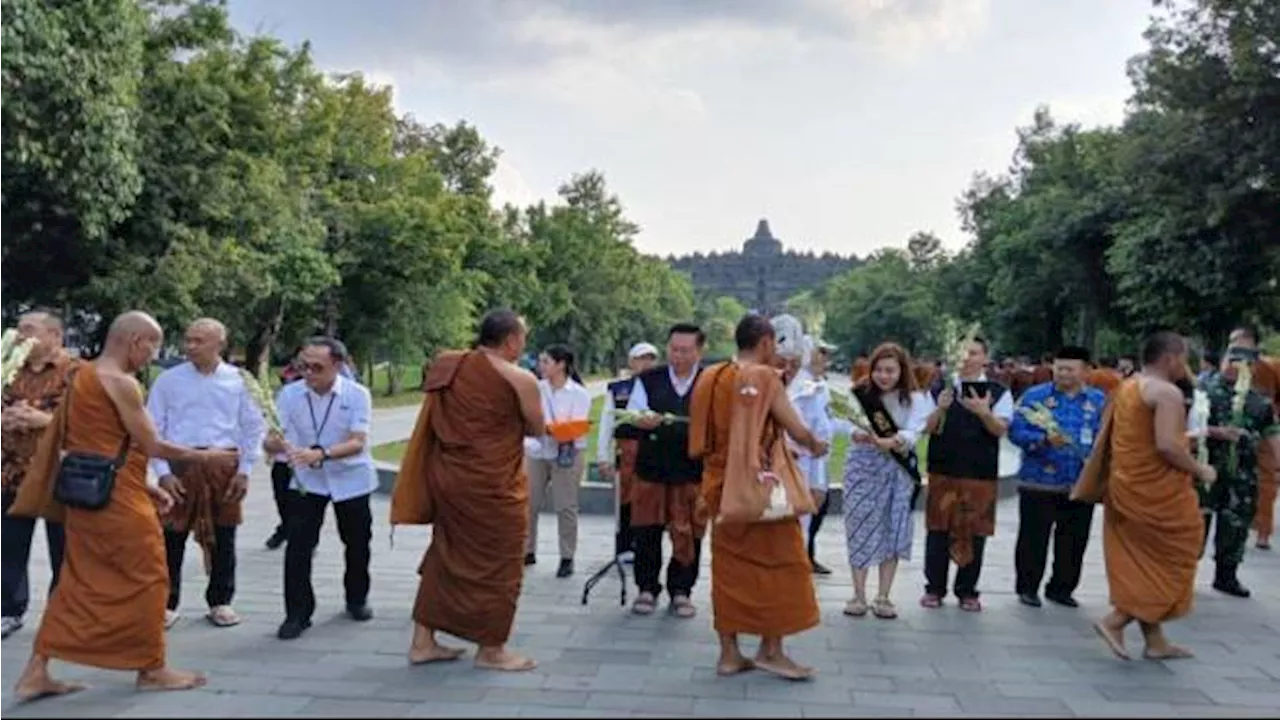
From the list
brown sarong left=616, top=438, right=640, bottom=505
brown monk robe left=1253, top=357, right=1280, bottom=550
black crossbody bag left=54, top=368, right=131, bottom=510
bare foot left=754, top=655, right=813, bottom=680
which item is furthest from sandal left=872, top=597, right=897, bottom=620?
black crossbody bag left=54, top=368, right=131, bottom=510

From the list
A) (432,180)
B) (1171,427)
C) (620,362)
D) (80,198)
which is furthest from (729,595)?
(620,362)

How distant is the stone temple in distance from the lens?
15588 centimetres

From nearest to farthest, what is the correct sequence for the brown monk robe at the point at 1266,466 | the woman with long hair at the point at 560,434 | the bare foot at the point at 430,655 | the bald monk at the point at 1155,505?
the bare foot at the point at 430,655 < the bald monk at the point at 1155,505 < the woman with long hair at the point at 560,434 < the brown monk robe at the point at 1266,466

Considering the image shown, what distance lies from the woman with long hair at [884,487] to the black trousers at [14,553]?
4.66 metres

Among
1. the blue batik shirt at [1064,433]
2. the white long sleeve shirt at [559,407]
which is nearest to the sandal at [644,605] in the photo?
the white long sleeve shirt at [559,407]

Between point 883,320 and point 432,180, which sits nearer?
point 432,180

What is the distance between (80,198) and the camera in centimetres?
1778

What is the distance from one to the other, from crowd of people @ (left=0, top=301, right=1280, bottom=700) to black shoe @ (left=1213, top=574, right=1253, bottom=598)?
21mm

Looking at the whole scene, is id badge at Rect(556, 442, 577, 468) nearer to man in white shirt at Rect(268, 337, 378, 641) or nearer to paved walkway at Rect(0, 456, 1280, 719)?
paved walkway at Rect(0, 456, 1280, 719)

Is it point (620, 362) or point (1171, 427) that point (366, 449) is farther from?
point (620, 362)

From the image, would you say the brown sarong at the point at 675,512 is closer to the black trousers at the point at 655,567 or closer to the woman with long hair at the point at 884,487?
the black trousers at the point at 655,567

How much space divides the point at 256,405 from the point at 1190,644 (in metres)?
5.59

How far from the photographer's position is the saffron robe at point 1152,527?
5.82 metres

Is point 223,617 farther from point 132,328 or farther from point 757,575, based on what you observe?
point 757,575
